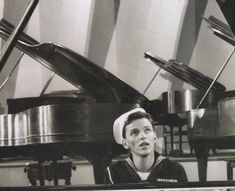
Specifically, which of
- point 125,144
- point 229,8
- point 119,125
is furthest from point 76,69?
point 229,8

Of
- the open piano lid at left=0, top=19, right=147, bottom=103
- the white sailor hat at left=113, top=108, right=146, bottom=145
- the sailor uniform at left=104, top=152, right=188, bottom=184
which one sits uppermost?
the open piano lid at left=0, top=19, right=147, bottom=103

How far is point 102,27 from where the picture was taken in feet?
10.2

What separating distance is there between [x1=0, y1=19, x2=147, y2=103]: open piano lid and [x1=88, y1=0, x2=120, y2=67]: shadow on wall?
0.09 meters

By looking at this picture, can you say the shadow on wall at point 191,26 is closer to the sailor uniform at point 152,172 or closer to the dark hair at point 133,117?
the dark hair at point 133,117

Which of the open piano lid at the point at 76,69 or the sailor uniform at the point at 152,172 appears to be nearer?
the sailor uniform at the point at 152,172

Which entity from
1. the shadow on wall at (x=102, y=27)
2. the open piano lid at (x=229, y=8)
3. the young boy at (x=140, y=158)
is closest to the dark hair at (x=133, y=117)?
the young boy at (x=140, y=158)

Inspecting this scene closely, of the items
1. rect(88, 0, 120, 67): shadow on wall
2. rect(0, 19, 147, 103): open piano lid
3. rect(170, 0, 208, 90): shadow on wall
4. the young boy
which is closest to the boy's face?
the young boy

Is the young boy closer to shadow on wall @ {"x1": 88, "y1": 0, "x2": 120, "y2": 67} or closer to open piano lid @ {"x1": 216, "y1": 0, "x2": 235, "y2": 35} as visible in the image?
shadow on wall @ {"x1": 88, "y1": 0, "x2": 120, "y2": 67}

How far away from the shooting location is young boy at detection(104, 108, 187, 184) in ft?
9.75

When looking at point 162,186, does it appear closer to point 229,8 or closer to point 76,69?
point 76,69

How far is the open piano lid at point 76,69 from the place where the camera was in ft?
10.2

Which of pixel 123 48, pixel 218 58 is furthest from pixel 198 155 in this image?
pixel 123 48

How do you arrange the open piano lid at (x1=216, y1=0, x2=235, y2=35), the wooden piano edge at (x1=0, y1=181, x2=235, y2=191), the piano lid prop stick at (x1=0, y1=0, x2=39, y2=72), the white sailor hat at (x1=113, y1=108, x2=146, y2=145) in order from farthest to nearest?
the white sailor hat at (x1=113, y1=108, x2=146, y2=145)
the wooden piano edge at (x1=0, y1=181, x2=235, y2=191)
the open piano lid at (x1=216, y1=0, x2=235, y2=35)
the piano lid prop stick at (x1=0, y1=0, x2=39, y2=72)

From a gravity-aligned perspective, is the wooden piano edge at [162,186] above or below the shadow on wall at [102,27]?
below
